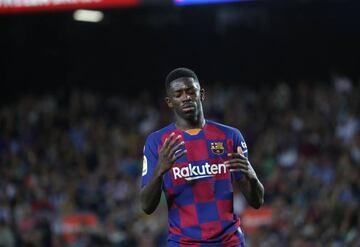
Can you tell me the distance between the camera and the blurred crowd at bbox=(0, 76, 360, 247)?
12117 mm

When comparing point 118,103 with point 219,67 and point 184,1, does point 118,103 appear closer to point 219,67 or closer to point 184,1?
point 219,67

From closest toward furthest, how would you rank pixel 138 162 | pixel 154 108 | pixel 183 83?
pixel 183 83
pixel 138 162
pixel 154 108

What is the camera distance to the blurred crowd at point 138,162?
12.1 m

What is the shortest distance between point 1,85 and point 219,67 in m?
5.34

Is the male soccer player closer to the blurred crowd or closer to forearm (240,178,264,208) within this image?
forearm (240,178,264,208)

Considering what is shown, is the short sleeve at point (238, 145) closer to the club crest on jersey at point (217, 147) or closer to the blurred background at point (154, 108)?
the club crest on jersey at point (217, 147)

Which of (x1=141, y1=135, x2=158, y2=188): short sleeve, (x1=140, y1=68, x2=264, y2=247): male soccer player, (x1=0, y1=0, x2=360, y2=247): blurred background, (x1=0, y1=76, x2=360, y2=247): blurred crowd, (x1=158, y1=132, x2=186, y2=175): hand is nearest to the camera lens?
(x1=158, y1=132, x2=186, y2=175): hand

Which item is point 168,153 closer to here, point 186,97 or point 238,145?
point 186,97

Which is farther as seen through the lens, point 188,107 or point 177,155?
point 188,107

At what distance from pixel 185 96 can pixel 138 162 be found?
33.1 ft

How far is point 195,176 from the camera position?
4.73 meters

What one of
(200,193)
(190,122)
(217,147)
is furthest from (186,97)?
(200,193)

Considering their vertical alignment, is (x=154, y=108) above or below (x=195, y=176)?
above

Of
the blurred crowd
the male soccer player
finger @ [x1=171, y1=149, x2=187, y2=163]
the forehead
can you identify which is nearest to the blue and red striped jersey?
the male soccer player
